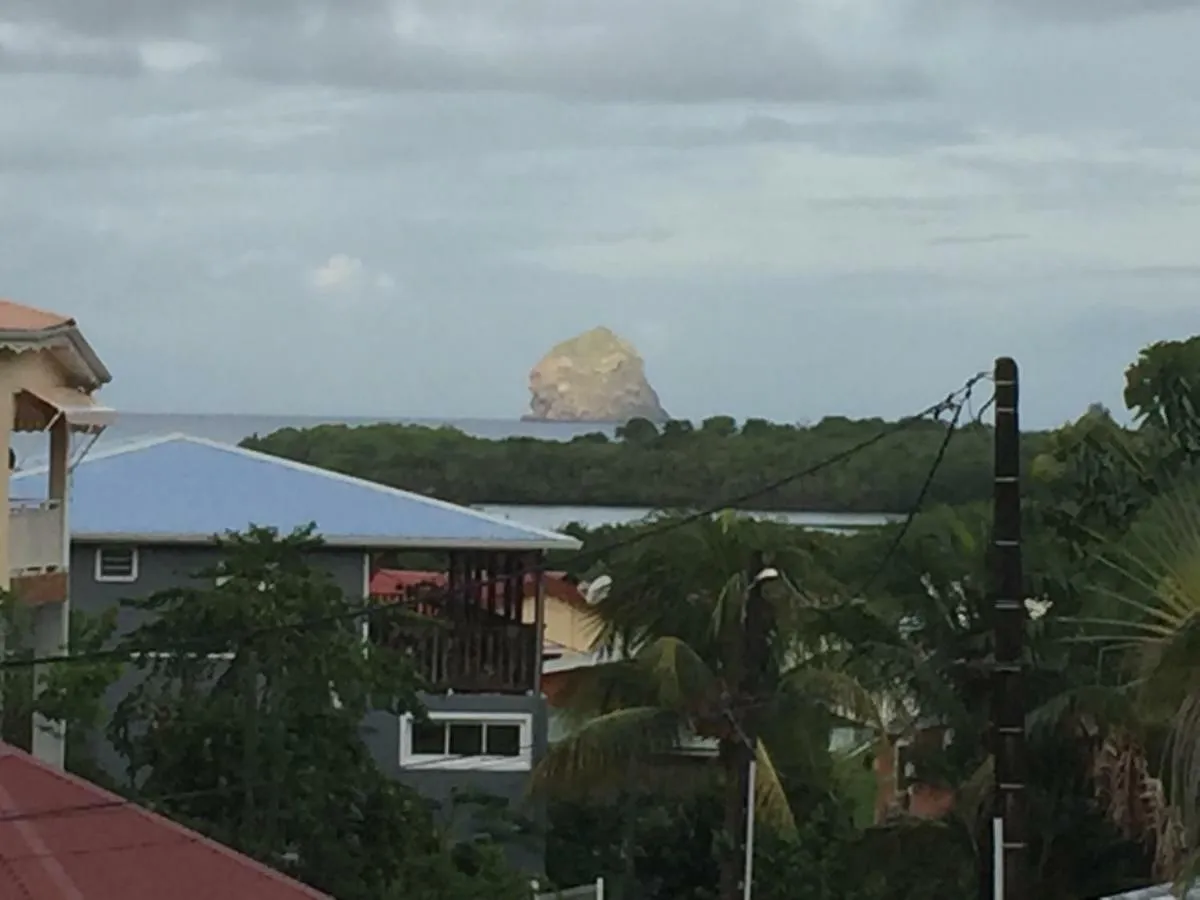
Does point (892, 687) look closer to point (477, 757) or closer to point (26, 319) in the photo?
point (477, 757)

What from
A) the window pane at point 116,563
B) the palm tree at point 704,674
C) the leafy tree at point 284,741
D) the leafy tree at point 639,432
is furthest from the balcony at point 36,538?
the leafy tree at point 639,432

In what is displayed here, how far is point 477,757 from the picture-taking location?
28.9 meters

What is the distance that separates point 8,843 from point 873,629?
42.4 feet

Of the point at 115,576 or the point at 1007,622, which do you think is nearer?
the point at 1007,622

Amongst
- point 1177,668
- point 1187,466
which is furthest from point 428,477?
point 1177,668

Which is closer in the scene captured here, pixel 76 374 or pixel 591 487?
pixel 76 374

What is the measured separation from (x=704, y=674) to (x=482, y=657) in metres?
4.59

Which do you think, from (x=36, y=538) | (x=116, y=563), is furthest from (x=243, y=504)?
(x=36, y=538)

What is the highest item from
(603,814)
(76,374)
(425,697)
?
(76,374)

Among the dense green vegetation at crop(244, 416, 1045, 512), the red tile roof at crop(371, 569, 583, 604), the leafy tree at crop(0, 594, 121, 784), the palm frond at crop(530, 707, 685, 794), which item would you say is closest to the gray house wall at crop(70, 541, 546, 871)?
the red tile roof at crop(371, 569, 583, 604)

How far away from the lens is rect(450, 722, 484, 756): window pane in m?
28.9

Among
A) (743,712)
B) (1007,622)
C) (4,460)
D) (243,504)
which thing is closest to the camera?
(1007,622)

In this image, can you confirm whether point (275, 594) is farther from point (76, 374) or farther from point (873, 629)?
point (873, 629)

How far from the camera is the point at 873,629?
24.9 meters
